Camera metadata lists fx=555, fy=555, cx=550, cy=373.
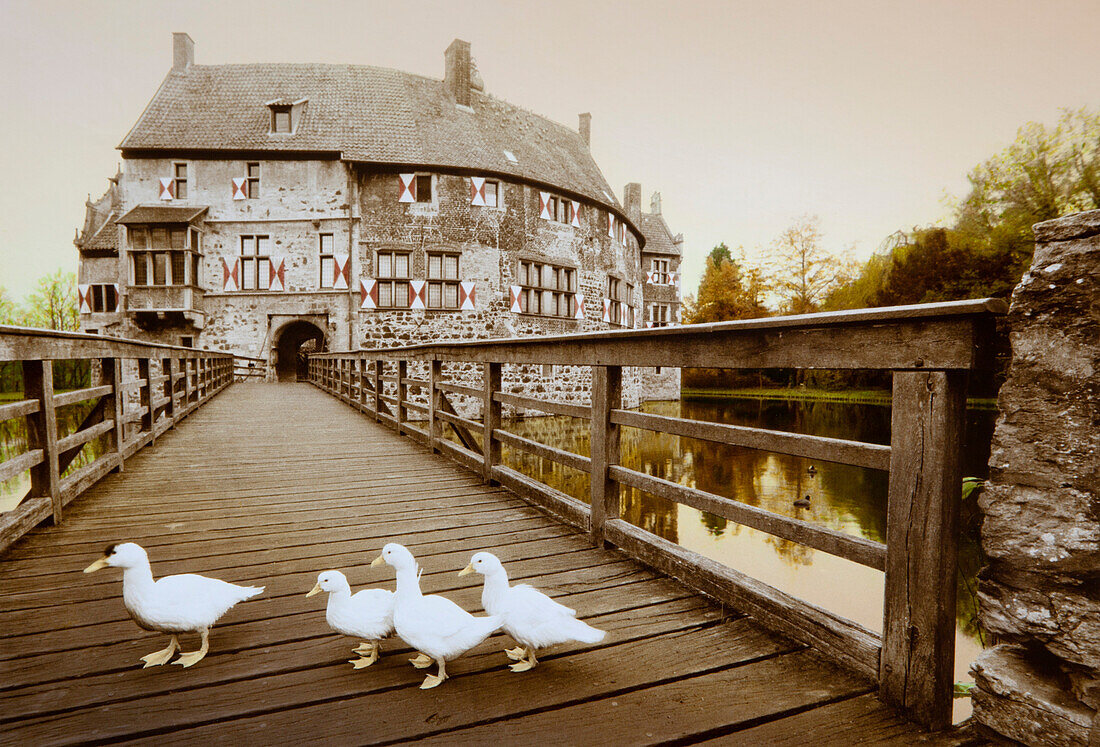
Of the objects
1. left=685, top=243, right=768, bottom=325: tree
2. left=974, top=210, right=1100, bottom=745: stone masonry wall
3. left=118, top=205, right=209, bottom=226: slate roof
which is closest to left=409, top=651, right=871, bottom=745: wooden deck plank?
left=974, top=210, right=1100, bottom=745: stone masonry wall

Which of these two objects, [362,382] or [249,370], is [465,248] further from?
[362,382]

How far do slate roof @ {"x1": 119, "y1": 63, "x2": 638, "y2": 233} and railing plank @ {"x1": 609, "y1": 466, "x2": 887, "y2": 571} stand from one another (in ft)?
59.9

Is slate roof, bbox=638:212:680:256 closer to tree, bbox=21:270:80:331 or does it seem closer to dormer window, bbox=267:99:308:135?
dormer window, bbox=267:99:308:135

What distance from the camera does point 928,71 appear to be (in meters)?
21.9

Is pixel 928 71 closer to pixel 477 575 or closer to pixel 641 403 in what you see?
pixel 641 403

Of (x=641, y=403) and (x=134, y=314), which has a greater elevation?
(x=134, y=314)

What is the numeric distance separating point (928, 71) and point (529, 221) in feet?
55.7

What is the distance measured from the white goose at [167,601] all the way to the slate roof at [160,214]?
781 inches

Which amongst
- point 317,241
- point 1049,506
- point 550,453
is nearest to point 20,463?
point 550,453

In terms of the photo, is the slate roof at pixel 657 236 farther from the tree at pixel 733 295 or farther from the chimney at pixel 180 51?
the chimney at pixel 180 51

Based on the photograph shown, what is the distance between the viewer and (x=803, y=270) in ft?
105

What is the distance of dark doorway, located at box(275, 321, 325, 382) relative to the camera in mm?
23078

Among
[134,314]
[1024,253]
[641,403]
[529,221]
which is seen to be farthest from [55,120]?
[1024,253]

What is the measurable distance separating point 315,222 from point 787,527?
65.1 ft
